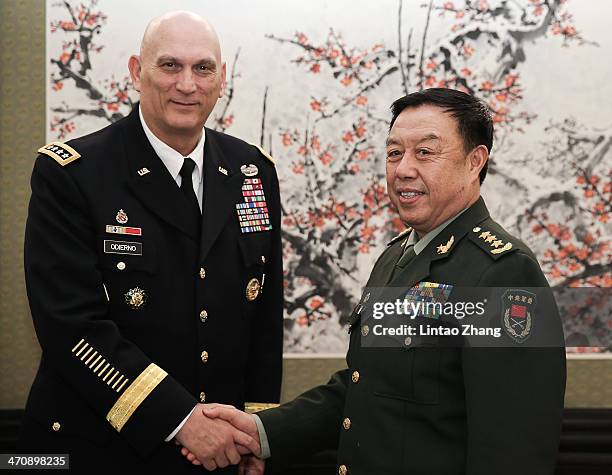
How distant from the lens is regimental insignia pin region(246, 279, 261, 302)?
1972 mm

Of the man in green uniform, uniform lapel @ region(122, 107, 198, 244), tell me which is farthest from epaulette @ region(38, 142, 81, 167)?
the man in green uniform

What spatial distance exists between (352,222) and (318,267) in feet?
0.78

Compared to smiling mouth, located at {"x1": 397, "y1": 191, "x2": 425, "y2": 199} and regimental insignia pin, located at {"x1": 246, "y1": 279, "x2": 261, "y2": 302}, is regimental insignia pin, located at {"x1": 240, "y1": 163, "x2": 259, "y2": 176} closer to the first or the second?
regimental insignia pin, located at {"x1": 246, "y1": 279, "x2": 261, "y2": 302}

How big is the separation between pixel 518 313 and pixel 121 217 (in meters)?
0.99

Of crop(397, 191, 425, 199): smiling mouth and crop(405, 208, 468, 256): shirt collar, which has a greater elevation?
crop(397, 191, 425, 199): smiling mouth

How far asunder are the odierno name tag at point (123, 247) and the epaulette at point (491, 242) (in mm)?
820

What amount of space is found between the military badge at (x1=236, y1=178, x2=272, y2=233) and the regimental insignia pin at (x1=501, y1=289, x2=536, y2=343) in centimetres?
84

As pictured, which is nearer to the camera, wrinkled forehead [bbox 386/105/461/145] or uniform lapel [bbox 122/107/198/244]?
wrinkled forehead [bbox 386/105/461/145]

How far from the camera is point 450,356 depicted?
4.58 ft

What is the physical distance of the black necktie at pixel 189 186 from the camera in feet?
6.21

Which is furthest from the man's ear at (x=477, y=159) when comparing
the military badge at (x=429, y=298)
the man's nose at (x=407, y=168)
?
the military badge at (x=429, y=298)

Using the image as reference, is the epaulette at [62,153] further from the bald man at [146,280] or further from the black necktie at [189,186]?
the black necktie at [189,186]

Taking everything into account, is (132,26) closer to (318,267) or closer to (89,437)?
(318,267)

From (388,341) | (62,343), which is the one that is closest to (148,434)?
(62,343)
